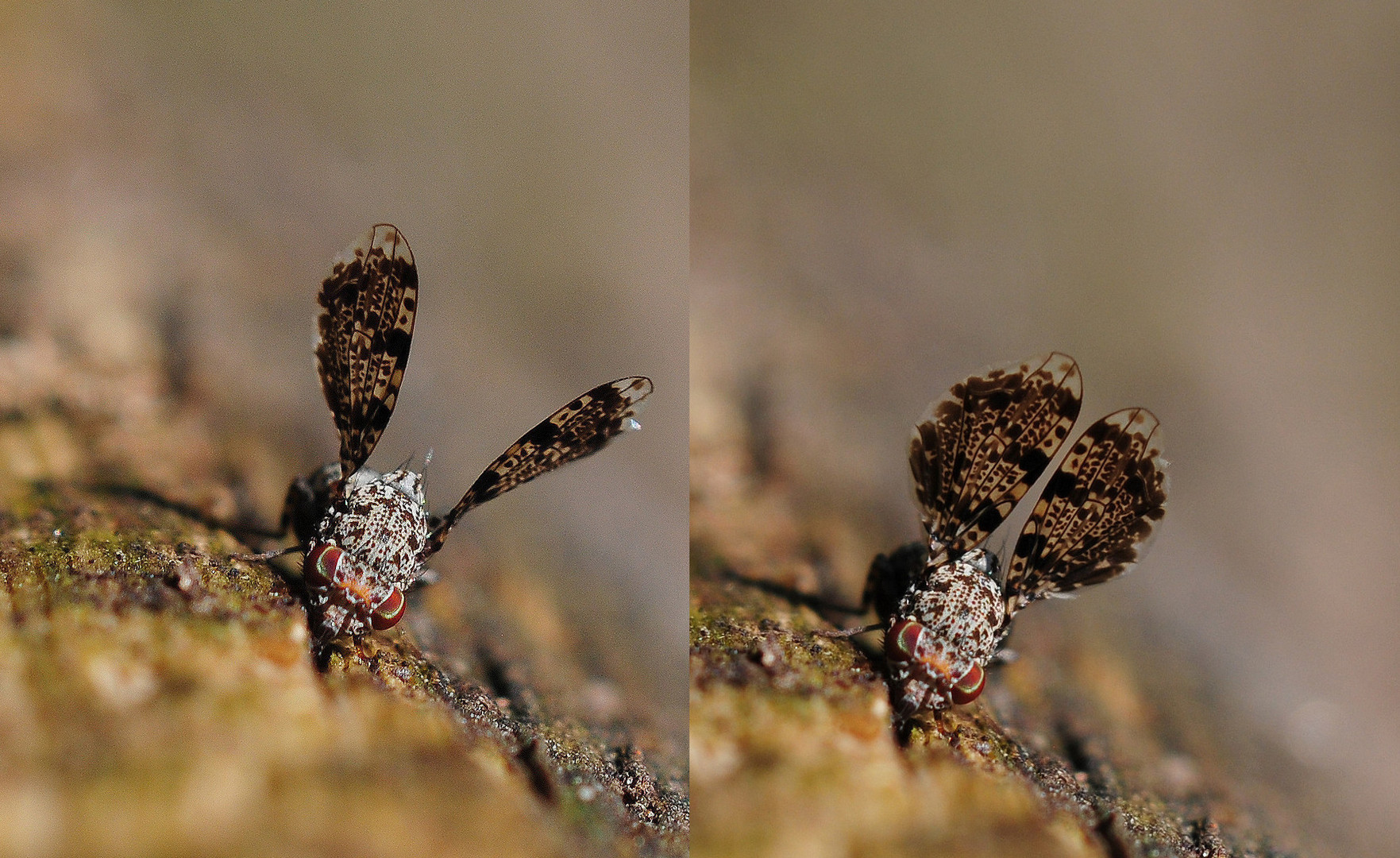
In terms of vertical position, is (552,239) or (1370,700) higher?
(552,239)

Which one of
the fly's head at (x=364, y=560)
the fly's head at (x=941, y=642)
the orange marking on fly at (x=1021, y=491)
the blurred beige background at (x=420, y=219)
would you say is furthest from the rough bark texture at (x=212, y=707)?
the orange marking on fly at (x=1021, y=491)

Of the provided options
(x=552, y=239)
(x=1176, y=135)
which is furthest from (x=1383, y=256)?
(x=552, y=239)

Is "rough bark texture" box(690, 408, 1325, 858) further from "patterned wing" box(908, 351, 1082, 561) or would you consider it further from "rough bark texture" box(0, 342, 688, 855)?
"rough bark texture" box(0, 342, 688, 855)

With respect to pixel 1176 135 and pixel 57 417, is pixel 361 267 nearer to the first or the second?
pixel 57 417

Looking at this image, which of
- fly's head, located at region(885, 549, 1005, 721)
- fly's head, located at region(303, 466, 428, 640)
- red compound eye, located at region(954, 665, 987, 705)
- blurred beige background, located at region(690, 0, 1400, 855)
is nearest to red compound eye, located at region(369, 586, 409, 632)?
fly's head, located at region(303, 466, 428, 640)

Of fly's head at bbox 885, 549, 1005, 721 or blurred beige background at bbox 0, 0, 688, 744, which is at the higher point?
blurred beige background at bbox 0, 0, 688, 744

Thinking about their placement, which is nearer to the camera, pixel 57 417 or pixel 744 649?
pixel 744 649

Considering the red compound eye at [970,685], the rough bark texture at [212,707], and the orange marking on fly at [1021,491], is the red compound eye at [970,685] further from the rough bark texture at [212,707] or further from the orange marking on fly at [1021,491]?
the rough bark texture at [212,707]
